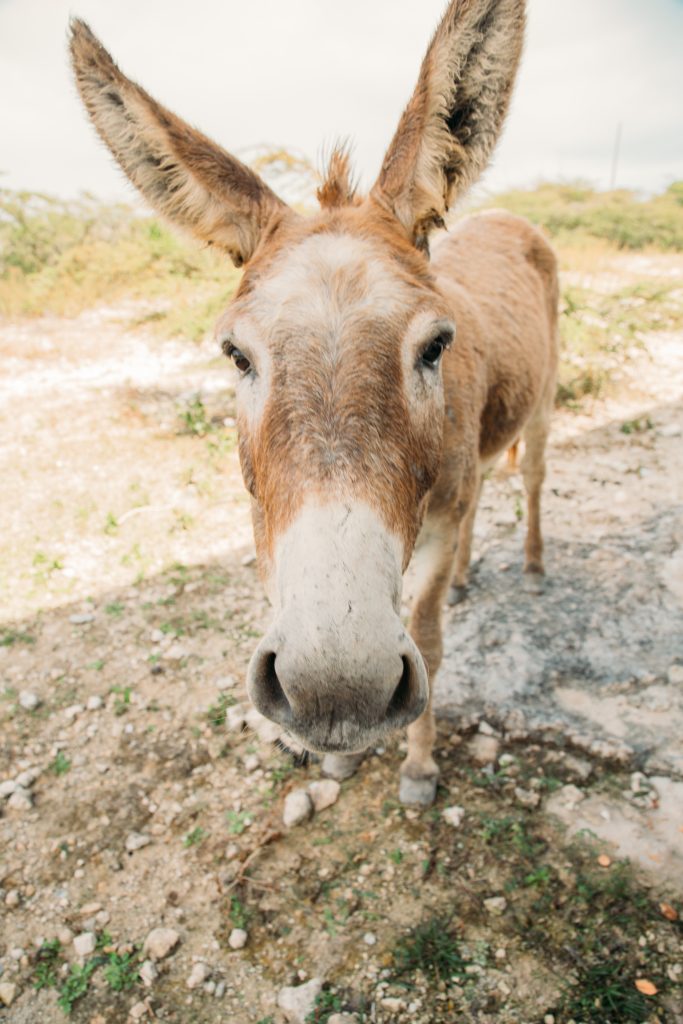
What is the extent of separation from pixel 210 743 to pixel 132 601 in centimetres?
147

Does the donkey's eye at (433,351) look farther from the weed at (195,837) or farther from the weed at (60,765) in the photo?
the weed at (60,765)

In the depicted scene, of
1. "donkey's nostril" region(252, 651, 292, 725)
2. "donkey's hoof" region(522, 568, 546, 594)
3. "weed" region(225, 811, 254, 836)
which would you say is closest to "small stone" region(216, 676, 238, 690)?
"weed" region(225, 811, 254, 836)

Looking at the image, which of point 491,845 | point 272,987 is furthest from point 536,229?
point 272,987

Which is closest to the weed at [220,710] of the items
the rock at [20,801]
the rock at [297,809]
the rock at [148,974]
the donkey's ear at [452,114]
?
the rock at [297,809]

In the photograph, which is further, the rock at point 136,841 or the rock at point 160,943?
the rock at point 136,841

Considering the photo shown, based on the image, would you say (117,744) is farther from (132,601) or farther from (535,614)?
(535,614)

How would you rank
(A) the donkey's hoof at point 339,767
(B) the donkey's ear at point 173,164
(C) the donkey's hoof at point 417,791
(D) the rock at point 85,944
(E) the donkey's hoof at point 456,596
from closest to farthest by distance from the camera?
(B) the donkey's ear at point 173,164 < (D) the rock at point 85,944 < (C) the donkey's hoof at point 417,791 < (A) the donkey's hoof at point 339,767 < (E) the donkey's hoof at point 456,596

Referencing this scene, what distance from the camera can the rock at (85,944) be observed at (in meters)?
2.52

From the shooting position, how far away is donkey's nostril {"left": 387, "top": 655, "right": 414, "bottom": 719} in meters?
1.55

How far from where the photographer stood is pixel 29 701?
366 cm

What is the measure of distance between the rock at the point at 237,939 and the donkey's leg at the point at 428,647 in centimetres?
91

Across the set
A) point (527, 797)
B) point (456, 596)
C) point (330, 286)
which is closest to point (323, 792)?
point (527, 797)

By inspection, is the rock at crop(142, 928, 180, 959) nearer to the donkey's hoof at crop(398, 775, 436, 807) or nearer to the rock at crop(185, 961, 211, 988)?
the rock at crop(185, 961, 211, 988)

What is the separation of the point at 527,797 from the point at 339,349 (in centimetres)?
236
